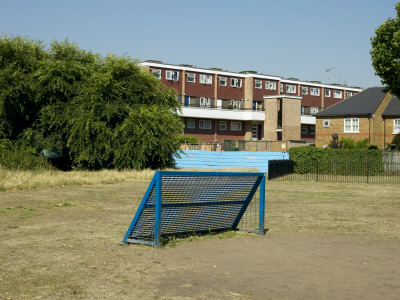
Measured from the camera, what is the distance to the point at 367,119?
2154 inches

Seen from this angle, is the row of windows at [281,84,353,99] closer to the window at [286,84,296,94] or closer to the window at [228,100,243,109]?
the window at [286,84,296,94]

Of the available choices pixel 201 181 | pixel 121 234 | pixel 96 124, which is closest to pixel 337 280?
pixel 201 181

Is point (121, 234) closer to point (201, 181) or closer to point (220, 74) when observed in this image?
point (201, 181)

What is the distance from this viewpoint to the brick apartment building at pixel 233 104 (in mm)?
72688

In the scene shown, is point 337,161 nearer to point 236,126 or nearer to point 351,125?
point 351,125

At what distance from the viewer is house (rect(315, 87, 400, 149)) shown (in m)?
54.5

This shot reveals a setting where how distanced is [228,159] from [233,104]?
34796mm

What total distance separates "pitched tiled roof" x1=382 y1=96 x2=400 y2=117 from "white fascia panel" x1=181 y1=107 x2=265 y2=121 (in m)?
25.0

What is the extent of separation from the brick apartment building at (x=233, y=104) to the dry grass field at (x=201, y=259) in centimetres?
5741

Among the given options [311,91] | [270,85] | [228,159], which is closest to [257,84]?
[270,85]

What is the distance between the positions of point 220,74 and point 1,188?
56.3 meters

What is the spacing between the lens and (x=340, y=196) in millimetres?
21906

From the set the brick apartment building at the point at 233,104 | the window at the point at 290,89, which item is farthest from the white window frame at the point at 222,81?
the window at the point at 290,89

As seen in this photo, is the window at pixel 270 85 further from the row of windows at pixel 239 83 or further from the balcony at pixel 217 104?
the balcony at pixel 217 104
